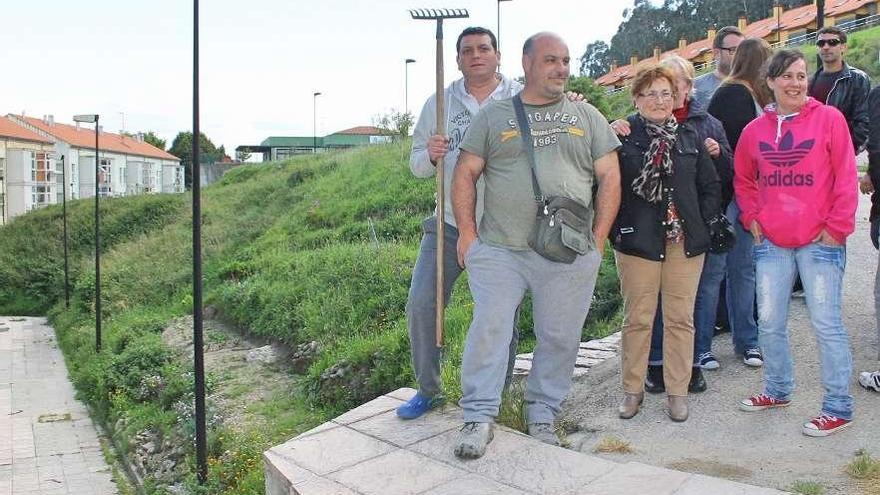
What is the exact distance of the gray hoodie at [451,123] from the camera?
3877mm

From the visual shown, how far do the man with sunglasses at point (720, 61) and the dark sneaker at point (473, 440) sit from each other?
242 centimetres

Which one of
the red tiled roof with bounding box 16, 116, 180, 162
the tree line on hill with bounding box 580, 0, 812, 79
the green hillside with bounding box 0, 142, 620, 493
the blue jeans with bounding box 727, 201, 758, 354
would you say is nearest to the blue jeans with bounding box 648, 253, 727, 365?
the blue jeans with bounding box 727, 201, 758, 354

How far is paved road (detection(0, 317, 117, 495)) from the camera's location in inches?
525

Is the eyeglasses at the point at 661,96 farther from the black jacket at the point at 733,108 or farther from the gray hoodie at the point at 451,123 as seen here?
the black jacket at the point at 733,108

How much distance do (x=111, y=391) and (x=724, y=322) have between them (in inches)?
523

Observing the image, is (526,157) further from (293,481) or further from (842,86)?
(842,86)

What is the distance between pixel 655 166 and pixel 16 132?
56.5 metres

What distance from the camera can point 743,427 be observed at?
12.8 ft

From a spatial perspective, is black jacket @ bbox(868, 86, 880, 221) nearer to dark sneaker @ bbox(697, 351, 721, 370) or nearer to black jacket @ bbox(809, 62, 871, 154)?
black jacket @ bbox(809, 62, 871, 154)

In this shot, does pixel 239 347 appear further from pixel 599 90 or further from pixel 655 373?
pixel 599 90

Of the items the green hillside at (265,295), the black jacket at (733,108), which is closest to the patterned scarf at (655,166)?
the black jacket at (733,108)

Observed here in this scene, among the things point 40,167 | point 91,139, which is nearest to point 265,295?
point 40,167

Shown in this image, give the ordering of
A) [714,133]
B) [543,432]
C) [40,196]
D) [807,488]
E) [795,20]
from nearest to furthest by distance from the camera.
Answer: [807,488] → [543,432] → [714,133] → [795,20] → [40,196]

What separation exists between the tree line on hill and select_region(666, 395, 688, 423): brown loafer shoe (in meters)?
54.1
